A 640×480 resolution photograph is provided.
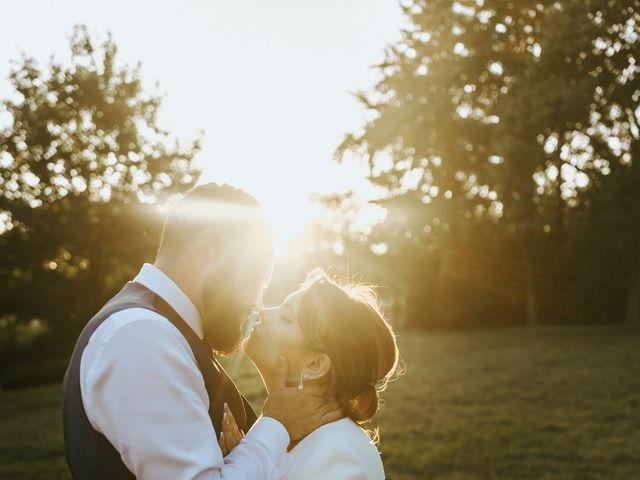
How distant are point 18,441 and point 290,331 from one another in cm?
1093

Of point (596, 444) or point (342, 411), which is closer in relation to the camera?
point (342, 411)

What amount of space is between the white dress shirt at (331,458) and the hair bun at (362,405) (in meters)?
0.15

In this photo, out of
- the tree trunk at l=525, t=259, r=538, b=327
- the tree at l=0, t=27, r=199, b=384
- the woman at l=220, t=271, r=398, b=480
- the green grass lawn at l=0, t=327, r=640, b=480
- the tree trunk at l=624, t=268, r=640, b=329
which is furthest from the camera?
the tree trunk at l=525, t=259, r=538, b=327

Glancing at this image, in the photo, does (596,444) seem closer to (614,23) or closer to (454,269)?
(614,23)

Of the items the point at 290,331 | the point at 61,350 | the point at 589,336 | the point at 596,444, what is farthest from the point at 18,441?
the point at 589,336

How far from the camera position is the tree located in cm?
2256

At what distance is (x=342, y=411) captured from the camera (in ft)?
10.7

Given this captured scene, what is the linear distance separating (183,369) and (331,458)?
0.90 metres

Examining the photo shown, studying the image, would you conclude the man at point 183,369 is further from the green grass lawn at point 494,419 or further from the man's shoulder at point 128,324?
the green grass lawn at point 494,419

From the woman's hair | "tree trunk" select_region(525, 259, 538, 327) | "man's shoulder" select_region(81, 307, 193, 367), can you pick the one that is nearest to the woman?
the woman's hair

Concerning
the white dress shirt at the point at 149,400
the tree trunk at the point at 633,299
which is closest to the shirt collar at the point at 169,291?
the white dress shirt at the point at 149,400

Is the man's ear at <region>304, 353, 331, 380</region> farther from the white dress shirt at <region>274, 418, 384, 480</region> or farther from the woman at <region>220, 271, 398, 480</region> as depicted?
the white dress shirt at <region>274, 418, 384, 480</region>

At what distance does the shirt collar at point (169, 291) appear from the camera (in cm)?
272

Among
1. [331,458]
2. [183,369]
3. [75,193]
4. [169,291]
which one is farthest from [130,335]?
[75,193]
